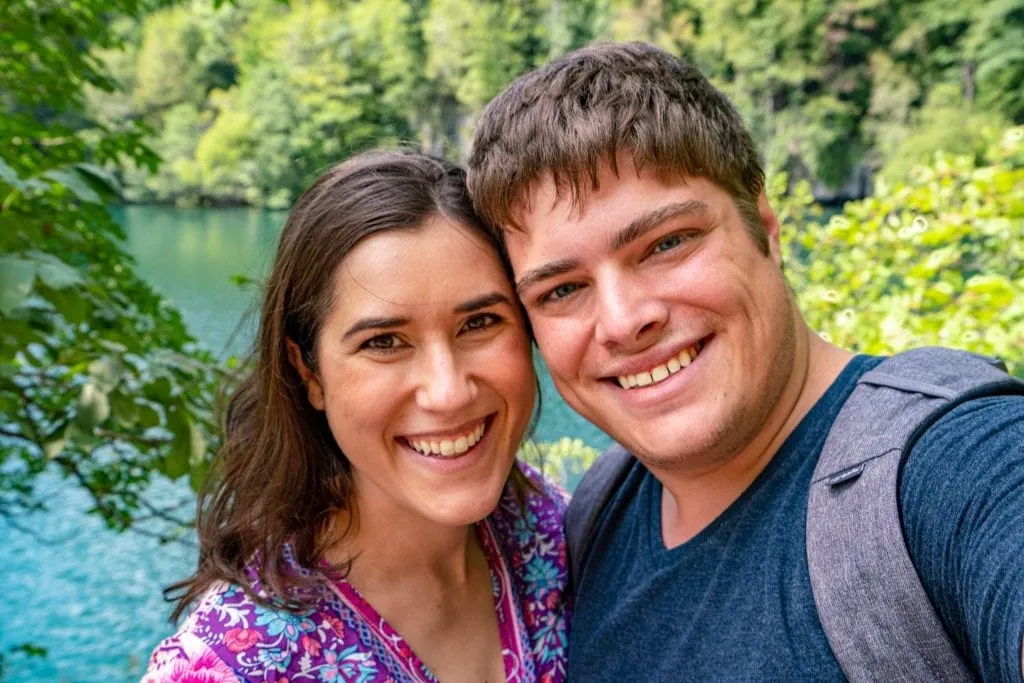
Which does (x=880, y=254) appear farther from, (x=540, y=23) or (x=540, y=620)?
(x=540, y=23)

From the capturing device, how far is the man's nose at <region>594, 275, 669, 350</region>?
4.61 ft

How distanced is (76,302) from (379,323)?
0.69 m

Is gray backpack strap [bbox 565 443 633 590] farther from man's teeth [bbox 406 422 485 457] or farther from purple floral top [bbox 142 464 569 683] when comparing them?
man's teeth [bbox 406 422 485 457]

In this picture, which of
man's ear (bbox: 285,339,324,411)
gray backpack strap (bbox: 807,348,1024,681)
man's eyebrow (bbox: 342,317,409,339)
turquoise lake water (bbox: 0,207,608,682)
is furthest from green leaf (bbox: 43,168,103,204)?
turquoise lake water (bbox: 0,207,608,682)

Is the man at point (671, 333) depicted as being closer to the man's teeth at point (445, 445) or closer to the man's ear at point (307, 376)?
the man's teeth at point (445, 445)

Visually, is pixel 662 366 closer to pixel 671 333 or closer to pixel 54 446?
pixel 671 333

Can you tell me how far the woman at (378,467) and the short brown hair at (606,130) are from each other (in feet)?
0.53

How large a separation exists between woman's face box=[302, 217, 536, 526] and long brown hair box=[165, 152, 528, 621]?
0.06 m

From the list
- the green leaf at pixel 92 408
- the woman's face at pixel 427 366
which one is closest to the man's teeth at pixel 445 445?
the woman's face at pixel 427 366

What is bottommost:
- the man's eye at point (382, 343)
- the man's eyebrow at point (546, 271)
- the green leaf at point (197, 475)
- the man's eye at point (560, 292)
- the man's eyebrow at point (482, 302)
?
the green leaf at point (197, 475)

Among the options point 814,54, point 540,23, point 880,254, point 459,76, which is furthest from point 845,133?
point 880,254

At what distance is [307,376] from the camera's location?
5.70 feet

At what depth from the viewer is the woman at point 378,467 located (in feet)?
4.87

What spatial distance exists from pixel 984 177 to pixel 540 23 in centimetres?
4222
